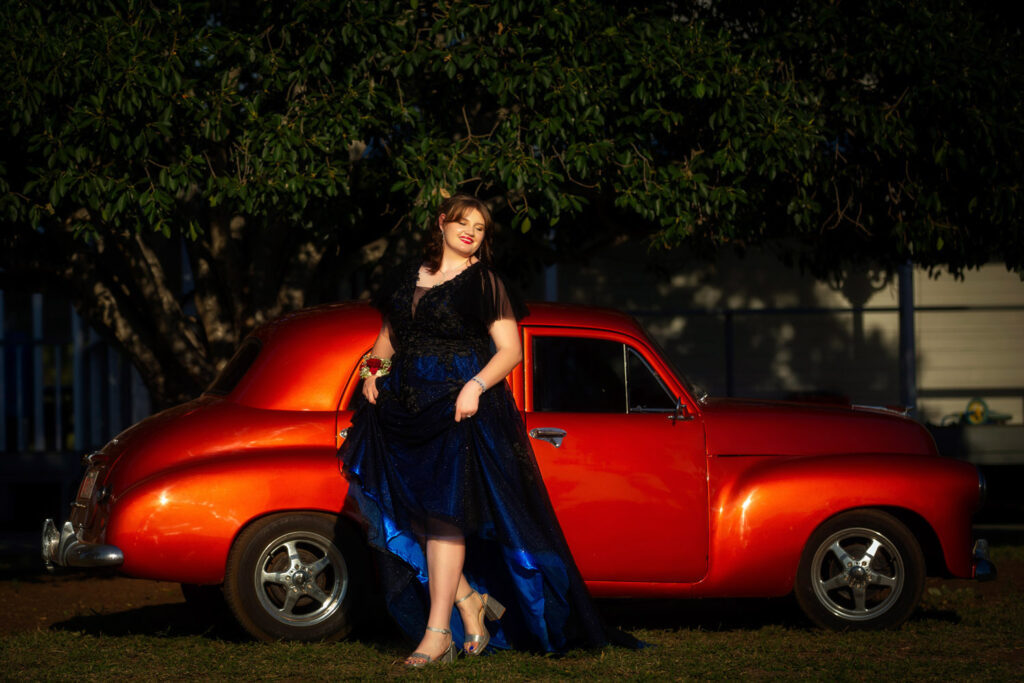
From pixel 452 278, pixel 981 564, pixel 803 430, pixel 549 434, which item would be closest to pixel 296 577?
pixel 549 434

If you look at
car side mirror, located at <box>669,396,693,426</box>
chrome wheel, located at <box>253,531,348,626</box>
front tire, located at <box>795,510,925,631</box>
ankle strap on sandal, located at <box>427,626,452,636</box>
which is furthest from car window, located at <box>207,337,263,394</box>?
front tire, located at <box>795,510,925,631</box>

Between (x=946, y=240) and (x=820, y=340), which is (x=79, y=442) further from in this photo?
(x=946, y=240)

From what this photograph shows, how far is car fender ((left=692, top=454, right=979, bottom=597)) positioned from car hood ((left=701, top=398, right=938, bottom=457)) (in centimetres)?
9

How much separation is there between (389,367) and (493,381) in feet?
1.94

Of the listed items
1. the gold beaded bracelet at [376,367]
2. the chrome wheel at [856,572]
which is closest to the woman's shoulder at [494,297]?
the gold beaded bracelet at [376,367]

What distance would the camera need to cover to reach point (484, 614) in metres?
5.74

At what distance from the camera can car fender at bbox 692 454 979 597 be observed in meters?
6.21

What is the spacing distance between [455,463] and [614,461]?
1107 mm

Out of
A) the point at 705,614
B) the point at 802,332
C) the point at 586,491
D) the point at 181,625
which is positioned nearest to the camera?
the point at 586,491


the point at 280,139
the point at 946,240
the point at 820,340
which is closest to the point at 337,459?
the point at 280,139

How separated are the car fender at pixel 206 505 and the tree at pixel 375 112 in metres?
1.59

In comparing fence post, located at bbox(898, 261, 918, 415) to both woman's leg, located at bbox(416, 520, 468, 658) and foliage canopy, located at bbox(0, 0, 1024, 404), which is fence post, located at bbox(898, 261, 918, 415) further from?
woman's leg, located at bbox(416, 520, 468, 658)

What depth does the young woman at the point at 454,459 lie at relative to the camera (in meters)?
5.33

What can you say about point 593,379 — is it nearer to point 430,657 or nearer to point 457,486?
point 457,486
